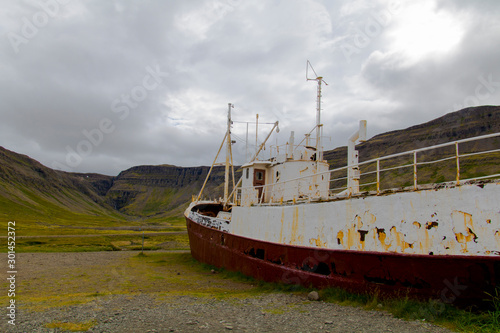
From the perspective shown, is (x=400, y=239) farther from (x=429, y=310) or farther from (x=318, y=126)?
(x=318, y=126)

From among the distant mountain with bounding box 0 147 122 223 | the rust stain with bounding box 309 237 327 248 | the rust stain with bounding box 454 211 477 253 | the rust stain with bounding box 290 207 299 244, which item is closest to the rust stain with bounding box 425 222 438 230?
the rust stain with bounding box 454 211 477 253

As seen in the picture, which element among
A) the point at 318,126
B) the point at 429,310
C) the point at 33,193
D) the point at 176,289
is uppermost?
the point at 318,126

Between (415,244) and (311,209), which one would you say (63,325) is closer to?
(311,209)

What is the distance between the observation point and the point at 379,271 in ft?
25.6

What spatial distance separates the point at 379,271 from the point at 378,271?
0.03m

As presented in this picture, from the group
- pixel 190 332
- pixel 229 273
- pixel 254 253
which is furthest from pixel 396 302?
pixel 229 273

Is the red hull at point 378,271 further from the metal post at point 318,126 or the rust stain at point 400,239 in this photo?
the metal post at point 318,126

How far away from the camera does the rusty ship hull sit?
628cm

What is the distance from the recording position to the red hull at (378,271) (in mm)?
6277

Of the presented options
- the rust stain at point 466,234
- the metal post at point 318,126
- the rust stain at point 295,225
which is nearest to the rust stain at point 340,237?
the rust stain at point 295,225

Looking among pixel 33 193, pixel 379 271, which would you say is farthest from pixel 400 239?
pixel 33 193

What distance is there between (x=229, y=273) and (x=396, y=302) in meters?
9.03

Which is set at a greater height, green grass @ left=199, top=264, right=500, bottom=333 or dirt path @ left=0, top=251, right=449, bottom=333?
green grass @ left=199, top=264, right=500, bottom=333

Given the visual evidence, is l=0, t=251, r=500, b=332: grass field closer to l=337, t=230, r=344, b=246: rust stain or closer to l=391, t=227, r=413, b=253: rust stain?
l=391, t=227, r=413, b=253: rust stain
